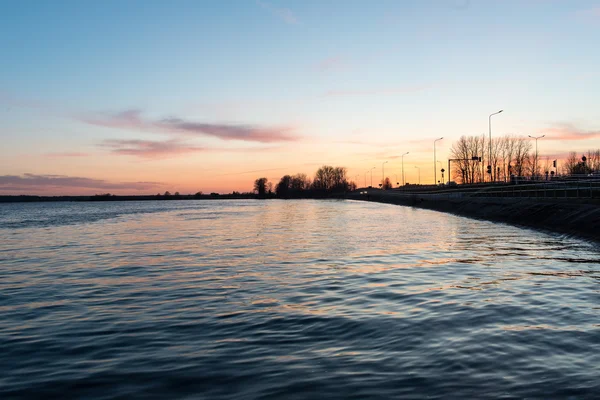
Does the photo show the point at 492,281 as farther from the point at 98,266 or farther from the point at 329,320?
the point at 98,266

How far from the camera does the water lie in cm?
714

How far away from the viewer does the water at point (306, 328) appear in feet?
23.4

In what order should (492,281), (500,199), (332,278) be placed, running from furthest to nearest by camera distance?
(500,199) < (332,278) < (492,281)

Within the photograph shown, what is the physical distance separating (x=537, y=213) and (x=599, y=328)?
33808 millimetres

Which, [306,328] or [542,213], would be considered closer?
[306,328]

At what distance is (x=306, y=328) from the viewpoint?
33.6ft

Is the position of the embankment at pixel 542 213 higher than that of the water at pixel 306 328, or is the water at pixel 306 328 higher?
the embankment at pixel 542 213

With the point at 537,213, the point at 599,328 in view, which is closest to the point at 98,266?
the point at 599,328

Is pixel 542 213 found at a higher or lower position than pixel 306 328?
higher

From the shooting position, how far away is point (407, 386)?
22.8 ft

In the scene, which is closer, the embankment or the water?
the water

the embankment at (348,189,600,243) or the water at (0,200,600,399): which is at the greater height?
the embankment at (348,189,600,243)

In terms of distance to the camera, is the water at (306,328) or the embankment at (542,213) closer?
the water at (306,328)

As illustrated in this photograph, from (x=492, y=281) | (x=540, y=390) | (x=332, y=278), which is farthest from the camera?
(x=332, y=278)
